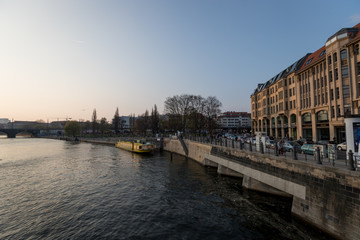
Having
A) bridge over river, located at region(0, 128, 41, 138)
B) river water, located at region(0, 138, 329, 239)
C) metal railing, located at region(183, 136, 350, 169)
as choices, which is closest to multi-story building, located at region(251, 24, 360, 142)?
metal railing, located at region(183, 136, 350, 169)

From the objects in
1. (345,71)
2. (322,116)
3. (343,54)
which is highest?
(343,54)

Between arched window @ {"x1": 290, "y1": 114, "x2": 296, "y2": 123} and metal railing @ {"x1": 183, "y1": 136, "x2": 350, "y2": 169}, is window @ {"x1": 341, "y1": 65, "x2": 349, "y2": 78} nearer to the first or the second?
arched window @ {"x1": 290, "y1": 114, "x2": 296, "y2": 123}

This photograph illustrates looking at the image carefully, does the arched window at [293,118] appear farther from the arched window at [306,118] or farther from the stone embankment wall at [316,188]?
the stone embankment wall at [316,188]

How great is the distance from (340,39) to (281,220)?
32889 mm

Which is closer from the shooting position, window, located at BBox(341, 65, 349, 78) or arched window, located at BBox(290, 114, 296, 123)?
window, located at BBox(341, 65, 349, 78)

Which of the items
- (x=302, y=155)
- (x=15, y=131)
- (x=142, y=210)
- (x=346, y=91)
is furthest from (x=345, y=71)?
(x=15, y=131)

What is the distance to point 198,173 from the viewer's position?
2556cm

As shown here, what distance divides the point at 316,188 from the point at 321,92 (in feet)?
106

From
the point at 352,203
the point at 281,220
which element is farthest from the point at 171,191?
the point at 352,203

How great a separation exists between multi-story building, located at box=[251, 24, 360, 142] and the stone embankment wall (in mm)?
9812

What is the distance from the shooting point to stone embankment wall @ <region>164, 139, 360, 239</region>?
9055 mm

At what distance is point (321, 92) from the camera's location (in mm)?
35688

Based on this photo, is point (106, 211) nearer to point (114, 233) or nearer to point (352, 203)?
point (114, 233)

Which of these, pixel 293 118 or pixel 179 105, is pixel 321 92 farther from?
pixel 179 105
